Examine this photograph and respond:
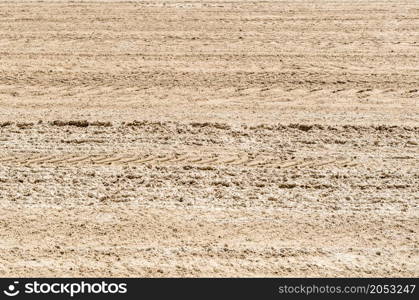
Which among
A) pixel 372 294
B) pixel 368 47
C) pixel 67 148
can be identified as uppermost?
pixel 368 47

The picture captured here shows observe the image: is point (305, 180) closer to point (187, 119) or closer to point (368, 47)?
point (187, 119)

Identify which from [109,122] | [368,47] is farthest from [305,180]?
[368,47]

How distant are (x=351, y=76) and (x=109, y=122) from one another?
4.13 meters

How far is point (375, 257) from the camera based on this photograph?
6.47 m

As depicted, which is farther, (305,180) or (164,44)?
(164,44)

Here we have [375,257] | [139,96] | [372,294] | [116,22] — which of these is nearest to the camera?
[372,294]

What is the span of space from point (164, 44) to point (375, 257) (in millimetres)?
7008

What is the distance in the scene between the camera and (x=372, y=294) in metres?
5.94

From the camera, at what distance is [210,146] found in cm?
853

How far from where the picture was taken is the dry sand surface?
21.7ft

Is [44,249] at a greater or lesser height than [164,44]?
lesser

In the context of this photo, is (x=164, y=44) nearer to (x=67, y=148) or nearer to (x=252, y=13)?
(x=252, y=13)

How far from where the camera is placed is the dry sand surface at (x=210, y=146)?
6.60 meters

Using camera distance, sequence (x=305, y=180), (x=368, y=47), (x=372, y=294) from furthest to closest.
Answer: (x=368, y=47)
(x=305, y=180)
(x=372, y=294)
